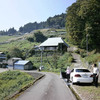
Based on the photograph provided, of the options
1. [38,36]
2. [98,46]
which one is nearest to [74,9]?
[98,46]

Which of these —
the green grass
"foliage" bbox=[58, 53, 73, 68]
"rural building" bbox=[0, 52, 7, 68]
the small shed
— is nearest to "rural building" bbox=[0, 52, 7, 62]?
"rural building" bbox=[0, 52, 7, 68]

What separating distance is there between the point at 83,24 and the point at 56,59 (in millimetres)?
17035

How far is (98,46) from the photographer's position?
109ft

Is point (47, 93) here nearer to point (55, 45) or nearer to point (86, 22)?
point (86, 22)

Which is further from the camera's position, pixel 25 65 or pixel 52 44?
pixel 52 44

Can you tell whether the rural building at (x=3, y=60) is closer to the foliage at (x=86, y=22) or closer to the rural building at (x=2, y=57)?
the rural building at (x=2, y=57)

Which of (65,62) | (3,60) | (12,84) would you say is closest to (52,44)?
(65,62)

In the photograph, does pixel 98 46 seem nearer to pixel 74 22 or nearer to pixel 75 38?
pixel 75 38

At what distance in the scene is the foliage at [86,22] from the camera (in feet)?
97.1

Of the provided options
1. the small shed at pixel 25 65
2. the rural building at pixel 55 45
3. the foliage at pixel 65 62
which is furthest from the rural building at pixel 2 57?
the foliage at pixel 65 62

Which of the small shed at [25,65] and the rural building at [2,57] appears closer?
the small shed at [25,65]

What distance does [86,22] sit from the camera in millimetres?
31344

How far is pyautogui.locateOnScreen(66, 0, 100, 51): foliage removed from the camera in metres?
29.6

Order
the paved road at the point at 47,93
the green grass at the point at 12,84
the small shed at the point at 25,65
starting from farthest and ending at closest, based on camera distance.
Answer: the small shed at the point at 25,65, the green grass at the point at 12,84, the paved road at the point at 47,93
